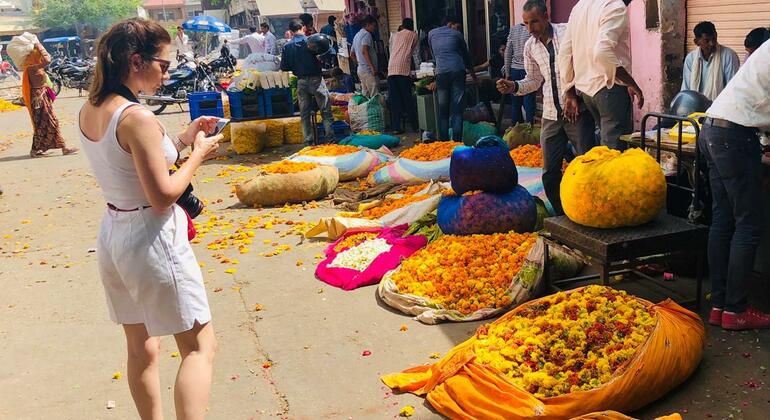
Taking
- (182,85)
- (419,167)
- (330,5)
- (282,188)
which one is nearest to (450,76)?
(419,167)

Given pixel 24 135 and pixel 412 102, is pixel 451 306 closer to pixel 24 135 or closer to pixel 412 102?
pixel 412 102

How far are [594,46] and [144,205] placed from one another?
400 cm

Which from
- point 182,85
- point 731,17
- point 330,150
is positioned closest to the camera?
point 731,17

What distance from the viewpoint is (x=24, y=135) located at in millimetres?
20422

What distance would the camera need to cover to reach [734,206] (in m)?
4.56

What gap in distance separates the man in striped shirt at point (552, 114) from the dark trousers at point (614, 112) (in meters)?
0.35

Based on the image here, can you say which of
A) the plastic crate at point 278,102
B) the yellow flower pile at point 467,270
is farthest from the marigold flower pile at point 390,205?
the plastic crate at point 278,102

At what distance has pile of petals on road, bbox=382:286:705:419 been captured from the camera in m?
3.79

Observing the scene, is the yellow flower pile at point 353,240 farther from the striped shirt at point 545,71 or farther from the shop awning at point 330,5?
the shop awning at point 330,5

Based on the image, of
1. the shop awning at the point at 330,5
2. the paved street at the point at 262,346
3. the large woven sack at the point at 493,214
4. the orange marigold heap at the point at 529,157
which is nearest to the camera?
the paved street at the point at 262,346

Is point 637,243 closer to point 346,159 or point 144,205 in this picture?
point 144,205

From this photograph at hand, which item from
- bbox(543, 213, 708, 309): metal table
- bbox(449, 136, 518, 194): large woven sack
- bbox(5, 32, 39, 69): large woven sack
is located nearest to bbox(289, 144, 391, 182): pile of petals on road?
bbox(449, 136, 518, 194): large woven sack

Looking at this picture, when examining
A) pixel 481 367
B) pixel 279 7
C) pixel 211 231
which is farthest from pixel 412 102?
pixel 279 7

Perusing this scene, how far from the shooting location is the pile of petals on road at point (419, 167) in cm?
949
